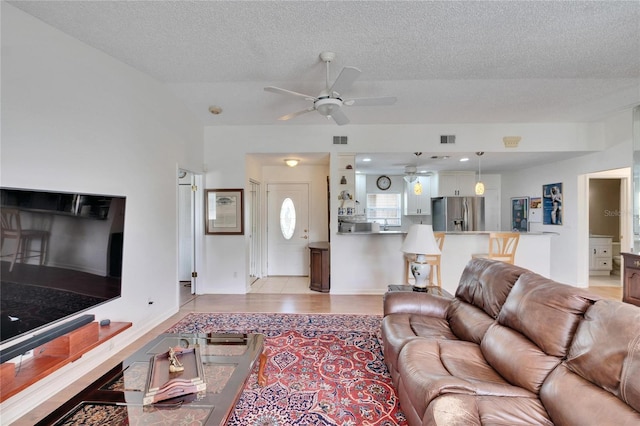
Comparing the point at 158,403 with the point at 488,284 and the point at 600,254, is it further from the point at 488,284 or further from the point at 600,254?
the point at 600,254

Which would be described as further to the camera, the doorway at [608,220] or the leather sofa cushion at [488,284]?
the doorway at [608,220]

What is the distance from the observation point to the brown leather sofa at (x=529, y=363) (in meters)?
1.15

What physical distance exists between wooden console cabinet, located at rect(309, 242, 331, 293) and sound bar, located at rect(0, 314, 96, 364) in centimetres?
332

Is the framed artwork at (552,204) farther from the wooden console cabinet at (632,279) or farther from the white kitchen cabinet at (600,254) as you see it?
the wooden console cabinet at (632,279)

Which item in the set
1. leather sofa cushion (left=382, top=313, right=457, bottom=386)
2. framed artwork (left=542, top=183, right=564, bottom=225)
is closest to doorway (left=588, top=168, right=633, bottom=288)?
framed artwork (left=542, top=183, right=564, bottom=225)

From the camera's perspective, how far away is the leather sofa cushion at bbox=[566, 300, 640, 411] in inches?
42.8

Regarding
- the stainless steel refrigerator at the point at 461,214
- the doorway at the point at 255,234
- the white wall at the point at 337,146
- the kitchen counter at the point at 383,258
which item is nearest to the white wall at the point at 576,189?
the white wall at the point at 337,146

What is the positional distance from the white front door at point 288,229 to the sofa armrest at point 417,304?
369 cm

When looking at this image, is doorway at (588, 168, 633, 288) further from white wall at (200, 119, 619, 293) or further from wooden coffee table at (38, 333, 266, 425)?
wooden coffee table at (38, 333, 266, 425)

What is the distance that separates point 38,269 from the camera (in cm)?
200

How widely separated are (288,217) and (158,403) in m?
4.86

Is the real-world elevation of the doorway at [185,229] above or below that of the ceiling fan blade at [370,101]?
below

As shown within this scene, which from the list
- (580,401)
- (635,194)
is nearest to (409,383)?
(580,401)

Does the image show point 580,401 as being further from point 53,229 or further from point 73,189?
point 73,189
